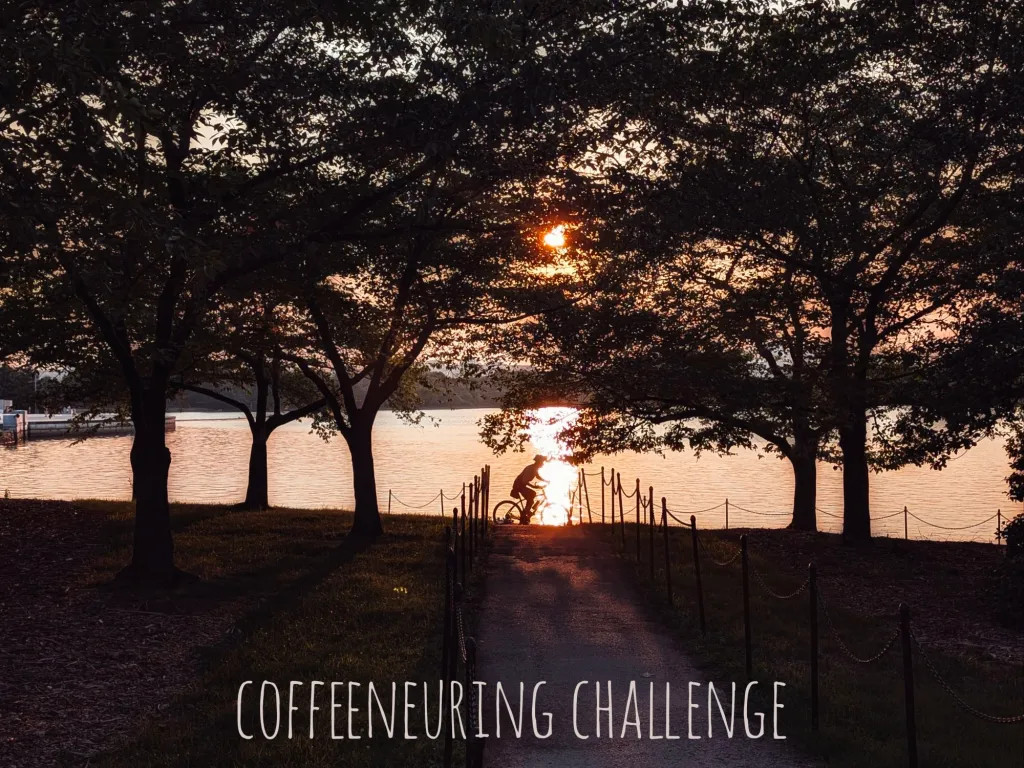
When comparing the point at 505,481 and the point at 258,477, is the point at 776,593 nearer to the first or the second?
the point at 258,477

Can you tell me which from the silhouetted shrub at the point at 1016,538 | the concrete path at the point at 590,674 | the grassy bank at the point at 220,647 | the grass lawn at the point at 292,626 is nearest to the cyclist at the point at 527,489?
the grass lawn at the point at 292,626

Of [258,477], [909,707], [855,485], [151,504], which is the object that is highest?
[151,504]

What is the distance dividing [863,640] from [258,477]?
21.2m

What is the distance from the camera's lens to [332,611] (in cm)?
1347

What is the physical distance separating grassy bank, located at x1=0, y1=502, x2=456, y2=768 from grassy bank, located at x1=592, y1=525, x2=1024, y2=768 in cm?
350

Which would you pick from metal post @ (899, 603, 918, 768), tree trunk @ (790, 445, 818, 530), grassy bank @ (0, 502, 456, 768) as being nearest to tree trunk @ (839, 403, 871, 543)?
tree trunk @ (790, 445, 818, 530)

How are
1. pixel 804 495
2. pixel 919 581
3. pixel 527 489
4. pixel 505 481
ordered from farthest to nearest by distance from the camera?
pixel 505 481 < pixel 527 489 < pixel 804 495 < pixel 919 581

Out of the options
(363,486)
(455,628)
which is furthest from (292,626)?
(363,486)

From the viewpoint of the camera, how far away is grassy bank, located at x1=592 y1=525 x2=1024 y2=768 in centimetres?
845

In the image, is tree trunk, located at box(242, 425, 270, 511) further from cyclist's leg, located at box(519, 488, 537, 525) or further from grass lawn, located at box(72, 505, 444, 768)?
cyclist's leg, located at box(519, 488, 537, 525)

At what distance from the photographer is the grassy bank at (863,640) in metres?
8.45

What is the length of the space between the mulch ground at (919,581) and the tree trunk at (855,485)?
0.40m

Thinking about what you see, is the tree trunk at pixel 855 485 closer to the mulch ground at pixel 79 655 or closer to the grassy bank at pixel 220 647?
the grassy bank at pixel 220 647

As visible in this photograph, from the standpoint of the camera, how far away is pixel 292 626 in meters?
12.5
